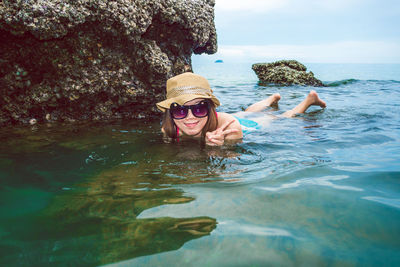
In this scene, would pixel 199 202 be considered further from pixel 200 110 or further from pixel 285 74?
pixel 285 74

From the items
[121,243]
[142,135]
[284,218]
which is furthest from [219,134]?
[121,243]

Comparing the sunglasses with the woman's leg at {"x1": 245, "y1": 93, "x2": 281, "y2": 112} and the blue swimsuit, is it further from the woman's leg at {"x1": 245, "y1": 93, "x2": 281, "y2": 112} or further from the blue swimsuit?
the woman's leg at {"x1": 245, "y1": 93, "x2": 281, "y2": 112}

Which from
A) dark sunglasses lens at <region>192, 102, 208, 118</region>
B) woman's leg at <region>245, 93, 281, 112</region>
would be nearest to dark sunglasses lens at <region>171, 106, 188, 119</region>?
dark sunglasses lens at <region>192, 102, 208, 118</region>

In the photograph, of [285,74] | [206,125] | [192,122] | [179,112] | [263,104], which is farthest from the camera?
[285,74]


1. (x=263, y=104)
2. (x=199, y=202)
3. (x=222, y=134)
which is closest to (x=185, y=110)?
(x=222, y=134)

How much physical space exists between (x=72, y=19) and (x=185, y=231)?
3947 millimetres

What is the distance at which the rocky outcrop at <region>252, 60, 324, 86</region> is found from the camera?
13.3 meters

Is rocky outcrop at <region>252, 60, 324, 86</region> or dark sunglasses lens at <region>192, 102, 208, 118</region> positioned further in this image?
rocky outcrop at <region>252, 60, 324, 86</region>

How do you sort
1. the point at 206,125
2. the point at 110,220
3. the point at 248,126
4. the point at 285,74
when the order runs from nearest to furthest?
the point at 110,220 → the point at 206,125 → the point at 248,126 → the point at 285,74

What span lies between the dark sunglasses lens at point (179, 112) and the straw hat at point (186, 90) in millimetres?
84

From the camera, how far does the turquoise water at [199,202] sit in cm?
147

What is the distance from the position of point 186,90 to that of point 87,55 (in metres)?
2.35

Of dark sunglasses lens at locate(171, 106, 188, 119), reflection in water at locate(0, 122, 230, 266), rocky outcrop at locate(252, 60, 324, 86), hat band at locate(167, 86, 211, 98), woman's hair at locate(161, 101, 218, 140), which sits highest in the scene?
rocky outcrop at locate(252, 60, 324, 86)

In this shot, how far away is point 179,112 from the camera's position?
3592 millimetres
